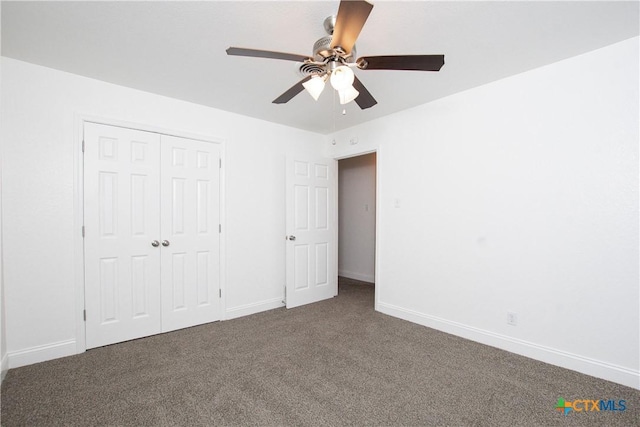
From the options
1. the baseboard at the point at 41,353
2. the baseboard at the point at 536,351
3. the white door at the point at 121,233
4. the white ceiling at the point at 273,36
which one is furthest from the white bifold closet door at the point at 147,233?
the baseboard at the point at 536,351

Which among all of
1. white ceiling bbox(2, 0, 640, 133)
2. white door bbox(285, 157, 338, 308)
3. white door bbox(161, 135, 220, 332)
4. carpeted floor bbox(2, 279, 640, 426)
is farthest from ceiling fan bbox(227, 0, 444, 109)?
white door bbox(285, 157, 338, 308)

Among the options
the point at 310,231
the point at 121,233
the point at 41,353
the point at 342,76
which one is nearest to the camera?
the point at 342,76

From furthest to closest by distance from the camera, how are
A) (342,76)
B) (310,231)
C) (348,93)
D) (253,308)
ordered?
(310,231)
(253,308)
(348,93)
(342,76)

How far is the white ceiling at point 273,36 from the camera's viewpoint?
5.88 ft

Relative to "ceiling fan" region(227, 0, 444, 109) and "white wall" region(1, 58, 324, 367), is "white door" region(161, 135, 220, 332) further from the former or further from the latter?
"ceiling fan" region(227, 0, 444, 109)

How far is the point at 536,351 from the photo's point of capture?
252 centimetres

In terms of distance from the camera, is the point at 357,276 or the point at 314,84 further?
the point at 357,276

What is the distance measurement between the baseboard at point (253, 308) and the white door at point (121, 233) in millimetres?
771

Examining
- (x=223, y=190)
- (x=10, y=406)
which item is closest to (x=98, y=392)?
(x=10, y=406)

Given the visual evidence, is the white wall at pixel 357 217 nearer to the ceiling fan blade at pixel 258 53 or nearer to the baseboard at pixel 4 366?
the ceiling fan blade at pixel 258 53

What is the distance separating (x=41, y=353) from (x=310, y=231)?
2.91 meters

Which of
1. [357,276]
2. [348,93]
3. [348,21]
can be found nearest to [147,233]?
[348,93]

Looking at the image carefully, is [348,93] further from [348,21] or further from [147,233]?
[147,233]

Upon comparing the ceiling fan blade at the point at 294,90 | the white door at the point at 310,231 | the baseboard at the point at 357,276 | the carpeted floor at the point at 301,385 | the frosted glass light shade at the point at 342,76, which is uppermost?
the ceiling fan blade at the point at 294,90
